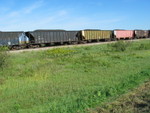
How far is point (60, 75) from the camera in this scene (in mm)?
15680

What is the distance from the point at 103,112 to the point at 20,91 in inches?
217

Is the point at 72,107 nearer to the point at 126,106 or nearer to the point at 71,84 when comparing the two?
the point at 126,106

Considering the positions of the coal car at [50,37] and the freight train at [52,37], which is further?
the coal car at [50,37]

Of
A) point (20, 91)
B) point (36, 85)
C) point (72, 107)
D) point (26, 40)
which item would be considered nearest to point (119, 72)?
point (36, 85)

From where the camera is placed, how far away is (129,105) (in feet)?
26.0

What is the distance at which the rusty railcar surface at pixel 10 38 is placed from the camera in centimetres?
3731

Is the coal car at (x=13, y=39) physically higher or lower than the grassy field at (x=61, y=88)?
higher

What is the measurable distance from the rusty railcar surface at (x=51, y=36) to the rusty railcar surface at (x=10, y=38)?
300cm

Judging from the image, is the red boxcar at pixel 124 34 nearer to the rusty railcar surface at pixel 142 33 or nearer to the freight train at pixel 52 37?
the freight train at pixel 52 37

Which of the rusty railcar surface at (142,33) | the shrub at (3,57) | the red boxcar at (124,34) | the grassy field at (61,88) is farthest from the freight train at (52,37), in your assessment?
the grassy field at (61,88)

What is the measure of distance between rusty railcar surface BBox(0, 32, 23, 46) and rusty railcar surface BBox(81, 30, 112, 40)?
1655 centimetres

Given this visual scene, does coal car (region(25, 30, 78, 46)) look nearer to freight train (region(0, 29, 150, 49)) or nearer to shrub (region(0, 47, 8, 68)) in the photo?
freight train (region(0, 29, 150, 49))

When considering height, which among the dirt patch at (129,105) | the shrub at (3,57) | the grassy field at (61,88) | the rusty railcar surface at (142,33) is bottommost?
the grassy field at (61,88)

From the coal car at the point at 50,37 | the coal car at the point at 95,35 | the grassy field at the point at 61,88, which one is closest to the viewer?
the grassy field at the point at 61,88
